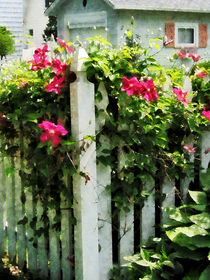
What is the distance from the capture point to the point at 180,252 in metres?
2.91

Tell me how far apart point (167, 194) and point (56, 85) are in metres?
1.14

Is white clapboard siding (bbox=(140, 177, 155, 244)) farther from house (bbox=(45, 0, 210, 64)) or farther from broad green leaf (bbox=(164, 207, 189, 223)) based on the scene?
house (bbox=(45, 0, 210, 64))

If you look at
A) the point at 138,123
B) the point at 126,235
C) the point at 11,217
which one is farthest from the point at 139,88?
the point at 11,217

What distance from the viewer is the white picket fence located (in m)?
2.79

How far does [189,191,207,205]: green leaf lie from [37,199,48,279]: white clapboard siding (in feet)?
3.43

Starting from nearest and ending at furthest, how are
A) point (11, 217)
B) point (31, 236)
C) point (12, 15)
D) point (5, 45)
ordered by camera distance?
point (31, 236), point (11, 217), point (5, 45), point (12, 15)

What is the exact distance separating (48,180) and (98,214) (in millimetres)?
394

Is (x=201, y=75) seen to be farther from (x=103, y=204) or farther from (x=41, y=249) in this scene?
(x=41, y=249)

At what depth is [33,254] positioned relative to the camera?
11.0ft

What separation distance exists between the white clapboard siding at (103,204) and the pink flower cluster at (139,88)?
0.18 meters

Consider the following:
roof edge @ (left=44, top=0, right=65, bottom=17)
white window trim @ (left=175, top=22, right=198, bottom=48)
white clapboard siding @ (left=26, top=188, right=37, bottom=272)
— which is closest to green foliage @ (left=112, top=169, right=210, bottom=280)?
white clapboard siding @ (left=26, top=188, right=37, bottom=272)

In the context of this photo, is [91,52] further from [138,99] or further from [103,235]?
[103,235]

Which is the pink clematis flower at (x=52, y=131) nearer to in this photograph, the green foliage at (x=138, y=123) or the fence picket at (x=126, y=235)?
the green foliage at (x=138, y=123)

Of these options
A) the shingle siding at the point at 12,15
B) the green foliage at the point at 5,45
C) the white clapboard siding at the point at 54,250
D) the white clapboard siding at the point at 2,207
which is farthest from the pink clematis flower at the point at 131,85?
the shingle siding at the point at 12,15
